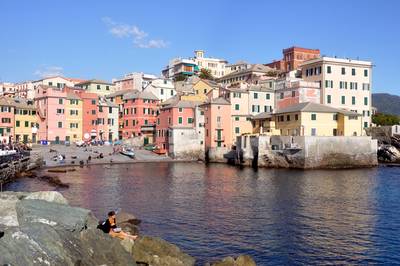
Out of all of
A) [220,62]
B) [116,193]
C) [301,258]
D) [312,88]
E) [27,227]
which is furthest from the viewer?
[220,62]

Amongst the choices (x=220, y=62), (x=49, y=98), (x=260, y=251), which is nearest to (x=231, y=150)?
(x=49, y=98)

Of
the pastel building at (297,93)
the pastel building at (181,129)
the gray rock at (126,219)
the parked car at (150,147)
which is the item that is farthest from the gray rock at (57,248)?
the parked car at (150,147)

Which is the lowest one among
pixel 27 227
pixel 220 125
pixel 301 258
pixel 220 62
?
pixel 301 258

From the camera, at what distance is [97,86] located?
395 ft

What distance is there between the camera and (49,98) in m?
95.7

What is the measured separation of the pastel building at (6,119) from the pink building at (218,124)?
40951 mm

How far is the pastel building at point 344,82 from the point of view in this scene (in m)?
86.9

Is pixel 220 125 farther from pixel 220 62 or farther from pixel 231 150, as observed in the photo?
pixel 220 62

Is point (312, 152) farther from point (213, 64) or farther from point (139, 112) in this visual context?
point (213, 64)

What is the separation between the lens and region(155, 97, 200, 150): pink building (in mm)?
89938

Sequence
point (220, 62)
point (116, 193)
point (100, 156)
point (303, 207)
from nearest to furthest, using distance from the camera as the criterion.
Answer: point (303, 207) < point (116, 193) < point (100, 156) < point (220, 62)

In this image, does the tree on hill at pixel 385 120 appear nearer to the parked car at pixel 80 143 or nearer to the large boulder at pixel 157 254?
the parked car at pixel 80 143

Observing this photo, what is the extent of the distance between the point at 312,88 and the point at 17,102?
64.2 metres

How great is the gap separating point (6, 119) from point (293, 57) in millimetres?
90171
